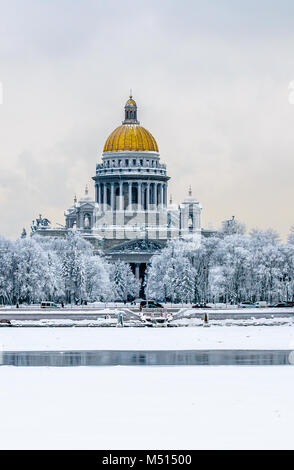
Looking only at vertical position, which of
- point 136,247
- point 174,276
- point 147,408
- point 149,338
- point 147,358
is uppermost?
point 136,247

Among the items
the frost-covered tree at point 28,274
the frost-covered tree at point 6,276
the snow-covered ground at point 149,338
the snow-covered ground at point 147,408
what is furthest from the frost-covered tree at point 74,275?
the snow-covered ground at point 147,408

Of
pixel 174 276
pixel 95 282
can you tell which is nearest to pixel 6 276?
pixel 95 282

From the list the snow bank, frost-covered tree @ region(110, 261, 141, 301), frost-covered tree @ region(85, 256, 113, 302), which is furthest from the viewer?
frost-covered tree @ region(110, 261, 141, 301)

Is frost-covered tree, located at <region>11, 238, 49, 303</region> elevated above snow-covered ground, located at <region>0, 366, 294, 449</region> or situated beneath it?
elevated above

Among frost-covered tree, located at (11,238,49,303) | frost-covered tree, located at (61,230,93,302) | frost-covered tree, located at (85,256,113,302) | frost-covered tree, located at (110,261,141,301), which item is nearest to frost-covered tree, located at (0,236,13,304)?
frost-covered tree, located at (11,238,49,303)

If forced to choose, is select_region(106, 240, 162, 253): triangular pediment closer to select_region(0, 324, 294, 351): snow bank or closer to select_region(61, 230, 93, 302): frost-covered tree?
select_region(61, 230, 93, 302): frost-covered tree

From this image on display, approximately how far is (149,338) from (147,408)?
30.9 m

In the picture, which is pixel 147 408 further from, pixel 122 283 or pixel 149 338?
pixel 122 283

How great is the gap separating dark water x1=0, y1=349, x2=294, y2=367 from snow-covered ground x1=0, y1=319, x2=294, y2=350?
3524mm

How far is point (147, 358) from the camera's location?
4869 cm

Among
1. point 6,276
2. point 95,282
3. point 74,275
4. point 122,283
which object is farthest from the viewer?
point 122,283

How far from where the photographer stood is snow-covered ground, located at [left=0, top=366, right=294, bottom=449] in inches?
1116

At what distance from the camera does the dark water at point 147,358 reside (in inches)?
1804

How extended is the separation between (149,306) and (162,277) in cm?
3706
